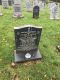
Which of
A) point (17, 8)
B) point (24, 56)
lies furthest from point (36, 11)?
point (24, 56)

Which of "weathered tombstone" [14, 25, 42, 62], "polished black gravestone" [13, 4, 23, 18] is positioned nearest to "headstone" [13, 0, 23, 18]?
"polished black gravestone" [13, 4, 23, 18]

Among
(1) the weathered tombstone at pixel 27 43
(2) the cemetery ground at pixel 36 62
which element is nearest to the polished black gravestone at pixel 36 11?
(2) the cemetery ground at pixel 36 62

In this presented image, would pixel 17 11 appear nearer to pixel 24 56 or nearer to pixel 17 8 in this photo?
pixel 17 8

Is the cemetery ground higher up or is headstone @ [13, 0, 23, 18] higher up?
headstone @ [13, 0, 23, 18]

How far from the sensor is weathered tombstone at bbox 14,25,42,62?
5.04m

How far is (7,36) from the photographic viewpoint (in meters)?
6.98

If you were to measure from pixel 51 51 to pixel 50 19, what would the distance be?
157 inches

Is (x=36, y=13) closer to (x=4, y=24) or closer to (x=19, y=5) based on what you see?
(x=19, y=5)

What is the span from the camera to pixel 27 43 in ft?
17.5

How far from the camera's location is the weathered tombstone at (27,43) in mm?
5039

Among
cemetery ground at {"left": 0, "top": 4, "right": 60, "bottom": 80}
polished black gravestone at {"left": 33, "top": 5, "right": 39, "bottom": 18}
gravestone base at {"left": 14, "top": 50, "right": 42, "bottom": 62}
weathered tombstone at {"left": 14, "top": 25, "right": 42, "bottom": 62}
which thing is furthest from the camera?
polished black gravestone at {"left": 33, "top": 5, "right": 39, "bottom": 18}

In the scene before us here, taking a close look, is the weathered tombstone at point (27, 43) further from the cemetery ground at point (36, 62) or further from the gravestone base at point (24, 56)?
the cemetery ground at point (36, 62)

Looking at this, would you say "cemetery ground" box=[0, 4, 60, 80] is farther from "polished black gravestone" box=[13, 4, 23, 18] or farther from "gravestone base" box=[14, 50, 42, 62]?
"polished black gravestone" box=[13, 4, 23, 18]

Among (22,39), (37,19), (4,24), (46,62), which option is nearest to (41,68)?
(46,62)
